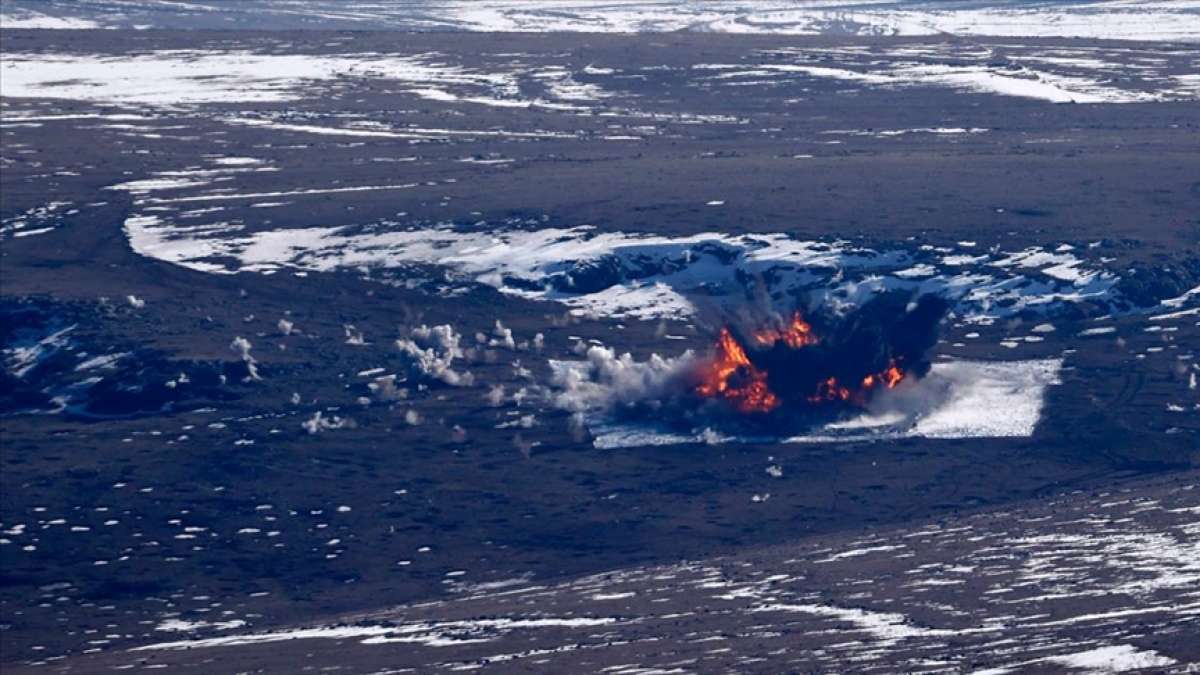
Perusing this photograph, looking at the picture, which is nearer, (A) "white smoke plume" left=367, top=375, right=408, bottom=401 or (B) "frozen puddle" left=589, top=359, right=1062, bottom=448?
(B) "frozen puddle" left=589, top=359, right=1062, bottom=448

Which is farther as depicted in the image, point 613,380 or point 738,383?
point 613,380

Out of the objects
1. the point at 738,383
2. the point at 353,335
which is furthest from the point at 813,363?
the point at 353,335

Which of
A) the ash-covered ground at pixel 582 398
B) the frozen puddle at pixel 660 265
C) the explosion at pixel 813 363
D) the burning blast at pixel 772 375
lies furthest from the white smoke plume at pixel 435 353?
the explosion at pixel 813 363

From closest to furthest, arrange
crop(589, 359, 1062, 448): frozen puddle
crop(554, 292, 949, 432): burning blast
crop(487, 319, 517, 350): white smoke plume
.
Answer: crop(589, 359, 1062, 448): frozen puddle, crop(554, 292, 949, 432): burning blast, crop(487, 319, 517, 350): white smoke plume

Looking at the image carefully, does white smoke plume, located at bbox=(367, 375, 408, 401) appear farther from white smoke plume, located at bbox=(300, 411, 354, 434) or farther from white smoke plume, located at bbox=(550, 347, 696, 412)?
white smoke plume, located at bbox=(550, 347, 696, 412)

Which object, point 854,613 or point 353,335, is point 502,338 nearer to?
point 353,335

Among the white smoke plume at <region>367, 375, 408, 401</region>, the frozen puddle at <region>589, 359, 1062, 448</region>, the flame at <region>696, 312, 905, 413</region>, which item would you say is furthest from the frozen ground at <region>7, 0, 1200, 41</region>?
the white smoke plume at <region>367, 375, 408, 401</region>

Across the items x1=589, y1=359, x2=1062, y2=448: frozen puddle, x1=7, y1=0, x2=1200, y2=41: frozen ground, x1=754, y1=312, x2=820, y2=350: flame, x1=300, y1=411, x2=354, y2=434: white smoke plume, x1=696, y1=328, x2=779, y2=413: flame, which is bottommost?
x1=7, y1=0, x2=1200, y2=41: frozen ground
